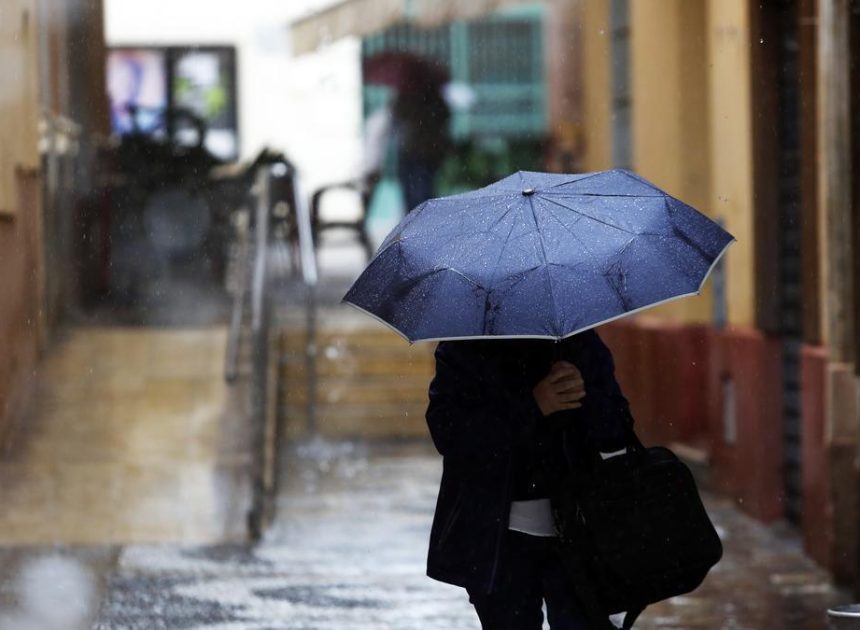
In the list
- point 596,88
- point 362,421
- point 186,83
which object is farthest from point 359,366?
point 186,83

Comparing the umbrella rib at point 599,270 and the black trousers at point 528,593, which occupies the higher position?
the umbrella rib at point 599,270

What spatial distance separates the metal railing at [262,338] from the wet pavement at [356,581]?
0.20 m

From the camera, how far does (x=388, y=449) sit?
39.8ft

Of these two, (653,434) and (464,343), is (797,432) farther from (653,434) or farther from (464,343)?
(464,343)

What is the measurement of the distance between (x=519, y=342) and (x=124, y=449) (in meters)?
6.57

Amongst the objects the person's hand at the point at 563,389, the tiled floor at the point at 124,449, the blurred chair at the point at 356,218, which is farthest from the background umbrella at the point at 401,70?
the person's hand at the point at 563,389

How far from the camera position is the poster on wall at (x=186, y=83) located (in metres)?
19.5

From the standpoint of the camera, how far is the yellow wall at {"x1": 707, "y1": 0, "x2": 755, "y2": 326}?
10.0 m

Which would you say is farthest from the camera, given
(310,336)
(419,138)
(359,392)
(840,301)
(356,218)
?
(419,138)

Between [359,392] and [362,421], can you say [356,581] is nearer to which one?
[362,421]

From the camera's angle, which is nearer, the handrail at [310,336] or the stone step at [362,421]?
the handrail at [310,336]

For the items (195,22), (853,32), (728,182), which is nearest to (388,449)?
(728,182)

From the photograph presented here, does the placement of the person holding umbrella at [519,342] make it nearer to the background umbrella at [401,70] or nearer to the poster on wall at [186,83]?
the poster on wall at [186,83]

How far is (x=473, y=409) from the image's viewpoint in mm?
4230
